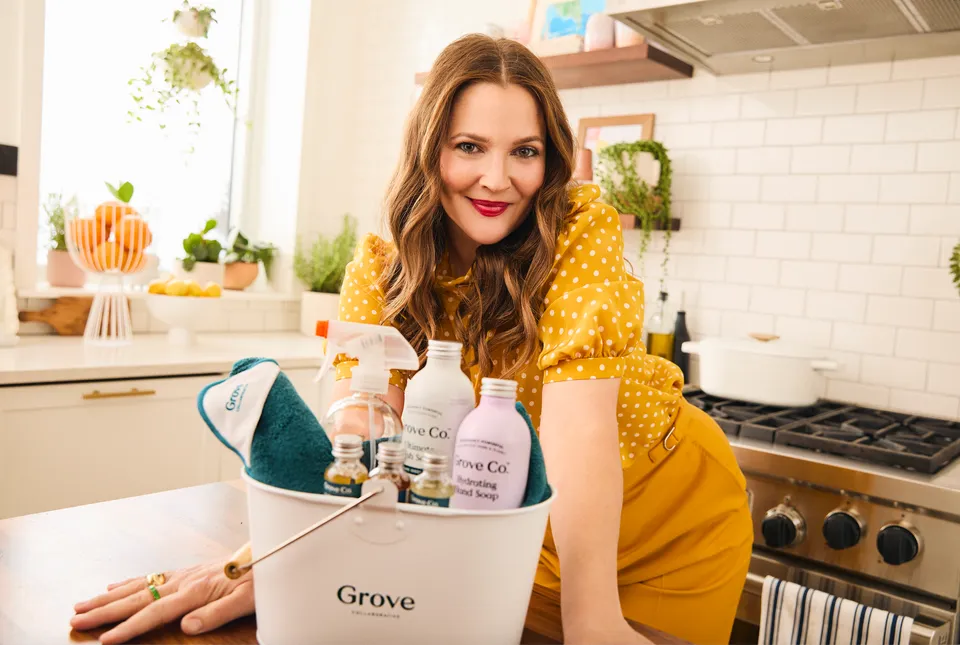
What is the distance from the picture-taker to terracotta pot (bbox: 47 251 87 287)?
2.97m

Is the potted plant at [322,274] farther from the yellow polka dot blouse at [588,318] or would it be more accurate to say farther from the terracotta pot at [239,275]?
the yellow polka dot blouse at [588,318]

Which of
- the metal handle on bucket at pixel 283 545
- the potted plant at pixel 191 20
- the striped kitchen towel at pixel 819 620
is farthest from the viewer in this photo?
the potted plant at pixel 191 20

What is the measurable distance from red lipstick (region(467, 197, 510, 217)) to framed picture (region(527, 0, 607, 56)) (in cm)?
182

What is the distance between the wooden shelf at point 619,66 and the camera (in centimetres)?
263

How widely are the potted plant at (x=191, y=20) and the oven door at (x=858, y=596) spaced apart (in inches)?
116

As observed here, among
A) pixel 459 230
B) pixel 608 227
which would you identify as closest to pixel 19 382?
pixel 459 230

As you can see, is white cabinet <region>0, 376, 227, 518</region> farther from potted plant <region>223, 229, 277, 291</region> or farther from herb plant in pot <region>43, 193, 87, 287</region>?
potted plant <region>223, 229, 277, 291</region>

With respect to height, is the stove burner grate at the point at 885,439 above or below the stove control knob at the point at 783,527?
above

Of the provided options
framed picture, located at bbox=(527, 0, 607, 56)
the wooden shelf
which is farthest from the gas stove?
framed picture, located at bbox=(527, 0, 607, 56)

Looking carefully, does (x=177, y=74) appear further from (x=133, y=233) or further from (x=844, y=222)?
(x=844, y=222)

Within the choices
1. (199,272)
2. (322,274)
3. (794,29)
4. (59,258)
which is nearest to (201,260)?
(199,272)

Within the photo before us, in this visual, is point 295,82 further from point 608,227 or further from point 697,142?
point 608,227

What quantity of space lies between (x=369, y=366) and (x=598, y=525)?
14.3 inches

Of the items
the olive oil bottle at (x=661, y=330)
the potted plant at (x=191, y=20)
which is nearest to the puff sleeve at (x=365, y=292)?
the olive oil bottle at (x=661, y=330)
